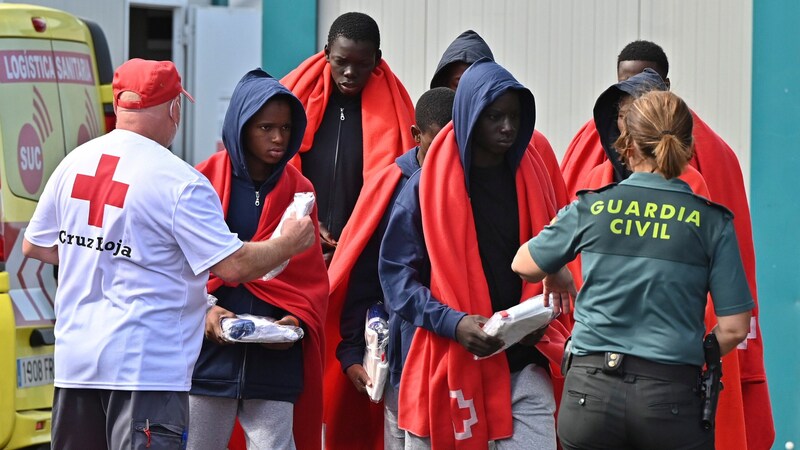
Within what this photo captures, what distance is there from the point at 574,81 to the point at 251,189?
3843mm

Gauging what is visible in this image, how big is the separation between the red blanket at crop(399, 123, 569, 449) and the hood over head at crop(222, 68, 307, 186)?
621 mm

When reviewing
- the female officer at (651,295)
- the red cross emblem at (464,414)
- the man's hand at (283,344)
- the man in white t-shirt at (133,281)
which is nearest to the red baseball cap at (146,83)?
the man in white t-shirt at (133,281)

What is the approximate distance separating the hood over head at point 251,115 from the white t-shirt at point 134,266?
1004 mm

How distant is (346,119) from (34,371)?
194cm

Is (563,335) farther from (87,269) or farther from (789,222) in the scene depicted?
(789,222)

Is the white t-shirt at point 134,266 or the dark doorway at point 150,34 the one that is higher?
the dark doorway at point 150,34

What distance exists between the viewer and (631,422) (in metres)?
4.36

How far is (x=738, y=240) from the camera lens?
6.08 meters

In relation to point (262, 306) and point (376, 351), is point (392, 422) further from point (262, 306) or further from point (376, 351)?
point (262, 306)

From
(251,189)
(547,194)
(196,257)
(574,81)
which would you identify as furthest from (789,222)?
(196,257)

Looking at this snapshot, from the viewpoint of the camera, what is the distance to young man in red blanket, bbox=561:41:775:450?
19.3 feet

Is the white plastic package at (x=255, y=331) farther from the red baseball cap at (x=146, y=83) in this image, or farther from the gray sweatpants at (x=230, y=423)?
the red baseball cap at (x=146, y=83)

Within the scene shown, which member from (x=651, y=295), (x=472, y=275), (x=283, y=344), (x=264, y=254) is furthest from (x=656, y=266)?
(x=283, y=344)

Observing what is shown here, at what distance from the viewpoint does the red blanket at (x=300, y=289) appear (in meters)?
5.64
